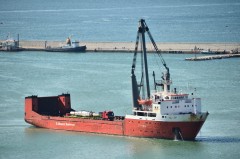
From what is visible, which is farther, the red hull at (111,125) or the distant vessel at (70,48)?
the distant vessel at (70,48)

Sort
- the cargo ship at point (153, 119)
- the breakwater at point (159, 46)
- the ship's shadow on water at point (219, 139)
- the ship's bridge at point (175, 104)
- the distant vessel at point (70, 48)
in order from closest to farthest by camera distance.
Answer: the ship's shadow on water at point (219, 139) < the cargo ship at point (153, 119) < the ship's bridge at point (175, 104) < the breakwater at point (159, 46) < the distant vessel at point (70, 48)

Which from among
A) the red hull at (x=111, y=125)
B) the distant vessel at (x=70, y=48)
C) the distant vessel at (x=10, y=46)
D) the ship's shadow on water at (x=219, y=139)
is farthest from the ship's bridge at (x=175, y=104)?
the distant vessel at (x=10, y=46)

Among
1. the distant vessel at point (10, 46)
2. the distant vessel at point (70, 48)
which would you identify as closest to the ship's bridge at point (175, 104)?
the distant vessel at point (70, 48)

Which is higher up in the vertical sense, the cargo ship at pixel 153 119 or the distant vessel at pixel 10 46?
the distant vessel at pixel 10 46

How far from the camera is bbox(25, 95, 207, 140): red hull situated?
3991 centimetres

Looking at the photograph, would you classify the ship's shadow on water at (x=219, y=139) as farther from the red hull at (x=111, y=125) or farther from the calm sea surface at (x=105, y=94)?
the red hull at (x=111, y=125)

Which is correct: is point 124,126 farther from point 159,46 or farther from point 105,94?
point 159,46

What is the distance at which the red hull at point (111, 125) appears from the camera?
39.9 m

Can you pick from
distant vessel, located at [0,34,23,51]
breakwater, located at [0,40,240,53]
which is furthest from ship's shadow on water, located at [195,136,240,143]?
distant vessel, located at [0,34,23,51]

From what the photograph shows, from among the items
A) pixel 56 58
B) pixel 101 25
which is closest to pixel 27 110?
pixel 56 58

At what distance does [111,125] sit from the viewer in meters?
41.9

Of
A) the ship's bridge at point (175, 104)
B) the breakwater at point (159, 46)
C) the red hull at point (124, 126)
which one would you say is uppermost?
the breakwater at point (159, 46)

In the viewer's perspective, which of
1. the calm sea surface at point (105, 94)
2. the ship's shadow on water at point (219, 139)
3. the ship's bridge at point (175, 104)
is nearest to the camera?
the calm sea surface at point (105, 94)

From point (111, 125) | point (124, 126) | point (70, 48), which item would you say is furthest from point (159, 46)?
point (124, 126)
